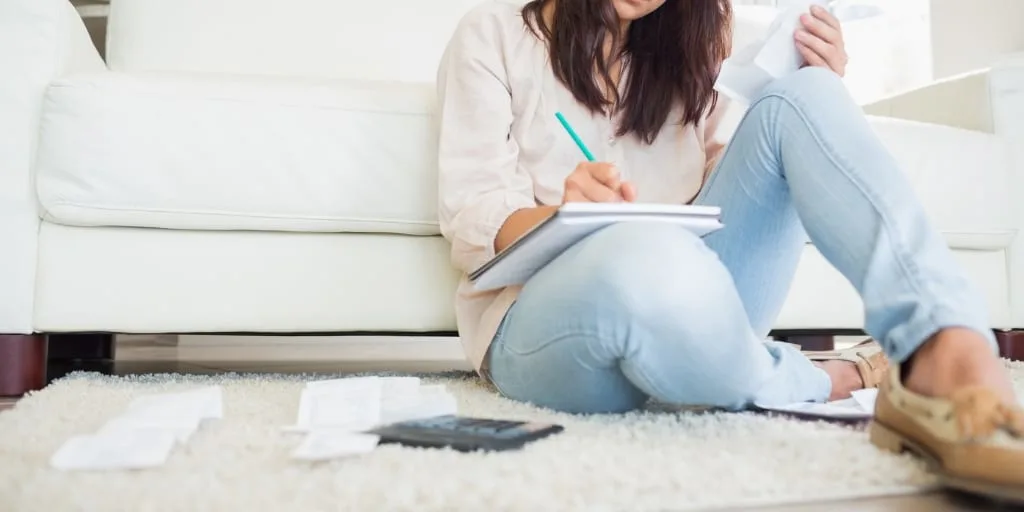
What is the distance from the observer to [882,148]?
2.39 feet

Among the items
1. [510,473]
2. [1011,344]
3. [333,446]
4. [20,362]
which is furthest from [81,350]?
[1011,344]

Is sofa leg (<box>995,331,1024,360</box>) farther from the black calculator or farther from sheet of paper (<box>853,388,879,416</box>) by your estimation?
the black calculator

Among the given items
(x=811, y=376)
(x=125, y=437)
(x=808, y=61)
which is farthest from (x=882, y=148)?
(x=125, y=437)

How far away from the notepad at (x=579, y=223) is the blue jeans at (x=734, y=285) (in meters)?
0.01

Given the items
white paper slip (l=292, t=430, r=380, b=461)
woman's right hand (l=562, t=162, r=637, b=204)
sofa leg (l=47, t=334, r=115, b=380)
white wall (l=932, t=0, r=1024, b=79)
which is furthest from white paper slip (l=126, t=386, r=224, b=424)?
white wall (l=932, t=0, r=1024, b=79)

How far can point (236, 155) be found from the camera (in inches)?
44.9

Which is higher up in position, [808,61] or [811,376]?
[808,61]

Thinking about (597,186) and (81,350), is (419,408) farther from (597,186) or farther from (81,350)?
(81,350)

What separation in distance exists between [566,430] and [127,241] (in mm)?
675

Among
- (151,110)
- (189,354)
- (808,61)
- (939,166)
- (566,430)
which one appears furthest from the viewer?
(189,354)

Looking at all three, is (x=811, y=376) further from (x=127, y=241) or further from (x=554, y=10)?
(x=127, y=241)

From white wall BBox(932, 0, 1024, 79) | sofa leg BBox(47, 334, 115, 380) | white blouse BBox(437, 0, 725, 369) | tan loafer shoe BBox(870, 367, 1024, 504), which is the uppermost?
white wall BBox(932, 0, 1024, 79)

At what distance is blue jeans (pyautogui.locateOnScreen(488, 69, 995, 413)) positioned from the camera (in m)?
0.66

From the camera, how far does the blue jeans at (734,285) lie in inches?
25.9
